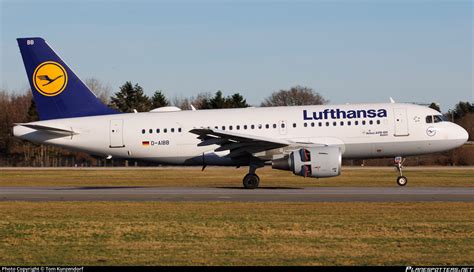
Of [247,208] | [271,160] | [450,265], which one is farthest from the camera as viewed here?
[271,160]

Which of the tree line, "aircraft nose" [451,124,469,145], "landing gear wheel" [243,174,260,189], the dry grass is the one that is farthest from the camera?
the tree line

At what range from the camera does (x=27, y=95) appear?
427 feet

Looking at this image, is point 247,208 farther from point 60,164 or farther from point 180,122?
point 60,164

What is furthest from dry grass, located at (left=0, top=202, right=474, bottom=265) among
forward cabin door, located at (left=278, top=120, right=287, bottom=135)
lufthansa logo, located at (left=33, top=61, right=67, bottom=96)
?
lufthansa logo, located at (left=33, top=61, right=67, bottom=96)

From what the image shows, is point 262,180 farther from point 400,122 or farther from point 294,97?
point 294,97

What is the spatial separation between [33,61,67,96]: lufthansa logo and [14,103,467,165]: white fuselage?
1.52 meters

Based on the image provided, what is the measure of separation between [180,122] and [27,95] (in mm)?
96798

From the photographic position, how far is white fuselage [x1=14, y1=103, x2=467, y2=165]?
3731cm

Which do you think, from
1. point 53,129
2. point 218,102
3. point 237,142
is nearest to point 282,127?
point 237,142

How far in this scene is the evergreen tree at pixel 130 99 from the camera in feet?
359

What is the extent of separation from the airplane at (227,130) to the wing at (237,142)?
5 centimetres

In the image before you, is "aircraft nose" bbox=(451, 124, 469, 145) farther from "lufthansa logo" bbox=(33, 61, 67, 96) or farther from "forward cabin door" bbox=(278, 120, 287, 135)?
"lufthansa logo" bbox=(33, 61, 67, 96)

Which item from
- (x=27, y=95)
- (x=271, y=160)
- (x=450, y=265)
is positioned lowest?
(x=450, y=265)

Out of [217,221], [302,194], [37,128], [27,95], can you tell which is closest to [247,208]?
[217,221]
